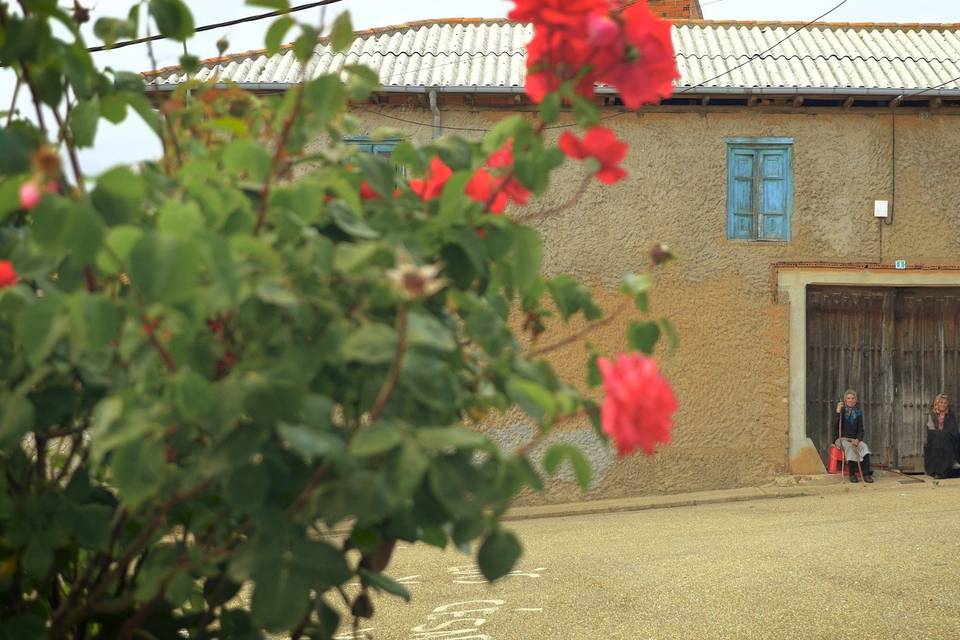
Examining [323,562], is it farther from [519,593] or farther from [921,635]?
[519,593]

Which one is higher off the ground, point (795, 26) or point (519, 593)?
point (795, 26)

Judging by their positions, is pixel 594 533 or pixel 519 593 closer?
pixel 519 593

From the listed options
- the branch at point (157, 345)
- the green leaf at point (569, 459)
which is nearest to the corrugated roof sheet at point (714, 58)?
the green leaf at point (569, 459)

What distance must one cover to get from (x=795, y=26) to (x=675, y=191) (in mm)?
3884

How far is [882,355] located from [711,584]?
29.3 ft

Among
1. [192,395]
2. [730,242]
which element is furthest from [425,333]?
[730,242]

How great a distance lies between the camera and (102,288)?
6.34ft

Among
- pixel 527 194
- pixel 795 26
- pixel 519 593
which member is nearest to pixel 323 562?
pixel 527 194

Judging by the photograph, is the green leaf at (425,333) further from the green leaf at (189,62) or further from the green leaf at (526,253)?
the green leaf at (189,62)

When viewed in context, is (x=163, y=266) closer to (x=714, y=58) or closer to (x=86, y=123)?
(x=86, y=123)

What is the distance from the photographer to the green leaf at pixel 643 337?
6.87 ft

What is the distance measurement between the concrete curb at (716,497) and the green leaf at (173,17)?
456 inches

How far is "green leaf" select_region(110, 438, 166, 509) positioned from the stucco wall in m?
13.2

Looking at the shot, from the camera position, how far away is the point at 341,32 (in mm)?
1895
